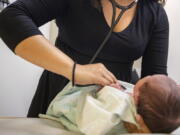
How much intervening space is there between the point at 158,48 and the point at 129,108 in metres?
0.43

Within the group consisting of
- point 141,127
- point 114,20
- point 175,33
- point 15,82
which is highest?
point 114,20

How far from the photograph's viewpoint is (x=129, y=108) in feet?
2.39

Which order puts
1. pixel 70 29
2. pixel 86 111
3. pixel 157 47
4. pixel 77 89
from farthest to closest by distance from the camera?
pixel 157 47 → pixel 70 29 → pixel 77 89 → pixel 86 111

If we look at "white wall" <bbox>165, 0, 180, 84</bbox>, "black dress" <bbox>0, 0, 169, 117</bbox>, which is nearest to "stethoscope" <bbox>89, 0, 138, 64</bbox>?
"black dress" <bbox>0, 0, 169, 117</bbox>

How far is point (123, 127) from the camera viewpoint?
738 mm

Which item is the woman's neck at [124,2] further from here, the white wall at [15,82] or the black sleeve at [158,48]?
the white wall at [15,82]

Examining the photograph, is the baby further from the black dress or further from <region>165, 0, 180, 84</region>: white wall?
<region>165, 0, 180, 84</region>: white wall

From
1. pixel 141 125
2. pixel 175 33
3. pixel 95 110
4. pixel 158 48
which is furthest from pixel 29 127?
pixel 175 33

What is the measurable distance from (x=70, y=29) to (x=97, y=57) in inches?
4.9

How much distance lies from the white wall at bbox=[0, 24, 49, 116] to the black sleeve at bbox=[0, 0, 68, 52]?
0.81 meters

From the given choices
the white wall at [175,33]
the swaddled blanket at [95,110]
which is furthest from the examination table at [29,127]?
the white wall at [175,33]

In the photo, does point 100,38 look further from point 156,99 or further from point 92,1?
point 156,99

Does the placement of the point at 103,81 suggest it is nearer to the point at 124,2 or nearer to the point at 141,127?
the point at 141,127

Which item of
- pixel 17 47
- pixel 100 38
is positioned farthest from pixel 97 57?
pixel 17 47
